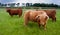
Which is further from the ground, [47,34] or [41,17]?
[41,17]

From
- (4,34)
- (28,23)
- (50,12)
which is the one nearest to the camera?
(4,34)

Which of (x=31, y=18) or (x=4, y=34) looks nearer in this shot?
(x=4, y=34)

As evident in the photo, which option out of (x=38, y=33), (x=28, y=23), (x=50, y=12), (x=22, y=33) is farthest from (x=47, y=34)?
(x=50, y=12)

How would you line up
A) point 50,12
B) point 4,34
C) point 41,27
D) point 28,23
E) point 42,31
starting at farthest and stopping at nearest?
point 50,12
point 28,23
point 41,27
point 42,31
point 4,34

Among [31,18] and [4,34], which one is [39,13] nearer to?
[31,18]

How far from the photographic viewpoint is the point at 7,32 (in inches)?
330

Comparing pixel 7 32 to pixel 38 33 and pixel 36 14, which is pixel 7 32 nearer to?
pixel 38 33

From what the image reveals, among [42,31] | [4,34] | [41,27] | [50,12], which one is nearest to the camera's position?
[4,34]

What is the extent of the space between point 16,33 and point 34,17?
1.85 m

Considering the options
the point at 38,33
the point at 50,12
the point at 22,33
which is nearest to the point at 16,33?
the point at 22,33

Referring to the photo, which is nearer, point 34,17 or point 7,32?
point 7,32

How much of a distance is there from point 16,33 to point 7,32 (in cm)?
47

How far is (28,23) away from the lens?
10.4 meters

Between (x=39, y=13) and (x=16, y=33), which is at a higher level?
(x=39, y=13)
